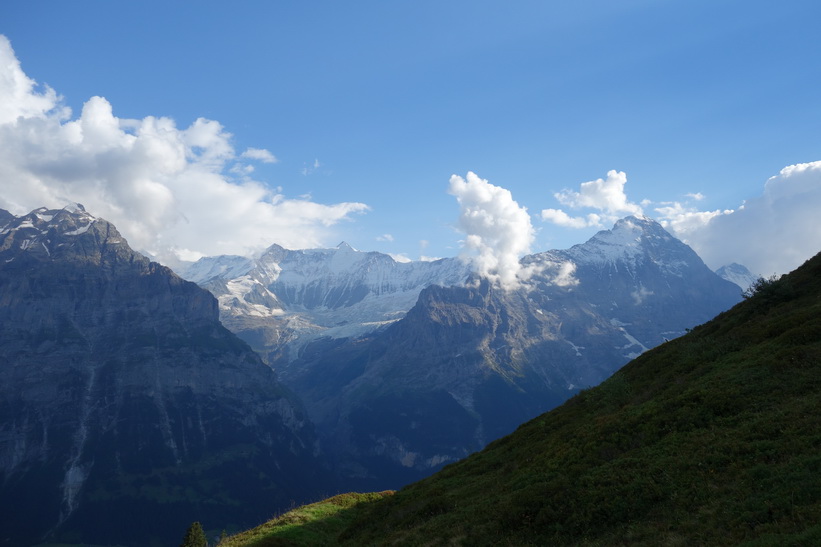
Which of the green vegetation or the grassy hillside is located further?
the green vegetation

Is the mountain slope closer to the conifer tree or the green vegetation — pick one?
the green vegetation

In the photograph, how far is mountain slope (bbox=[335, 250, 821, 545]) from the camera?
77.9ft

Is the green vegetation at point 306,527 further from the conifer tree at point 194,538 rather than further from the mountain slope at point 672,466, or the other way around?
the conifer tree at point 194,538

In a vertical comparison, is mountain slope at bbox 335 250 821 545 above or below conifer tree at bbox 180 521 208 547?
below

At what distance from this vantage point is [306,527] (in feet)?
165

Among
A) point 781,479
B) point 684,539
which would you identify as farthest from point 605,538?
point 781,479

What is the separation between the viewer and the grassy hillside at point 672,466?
23.8 m

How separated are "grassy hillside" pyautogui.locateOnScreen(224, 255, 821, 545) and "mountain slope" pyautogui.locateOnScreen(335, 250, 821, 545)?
94mm

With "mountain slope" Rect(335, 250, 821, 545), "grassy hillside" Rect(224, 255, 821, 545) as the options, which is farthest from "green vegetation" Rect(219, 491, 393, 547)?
"mountain slope" Rect(335, 250, 821, 545)

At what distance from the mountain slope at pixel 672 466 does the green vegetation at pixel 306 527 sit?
431 cm

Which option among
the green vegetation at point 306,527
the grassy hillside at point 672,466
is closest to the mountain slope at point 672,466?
the grassy hillside at point 672,466

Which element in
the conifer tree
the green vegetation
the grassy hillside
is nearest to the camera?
the grassy hillside

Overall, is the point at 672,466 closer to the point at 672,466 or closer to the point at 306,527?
the point at 672,466

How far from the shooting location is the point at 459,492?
142 feet
